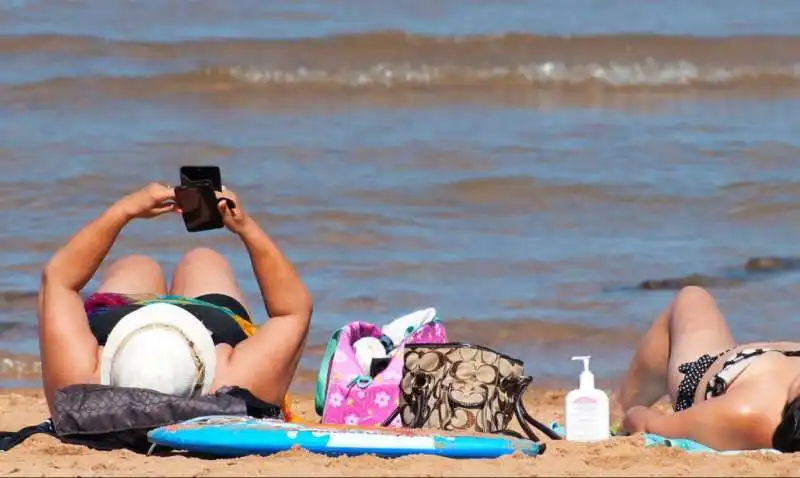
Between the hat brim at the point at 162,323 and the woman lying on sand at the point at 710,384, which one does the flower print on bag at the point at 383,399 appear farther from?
the woman lying on sand at the point at 710,384

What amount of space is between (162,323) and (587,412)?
1524mm

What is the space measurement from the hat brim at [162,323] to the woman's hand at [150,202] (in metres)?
0.38

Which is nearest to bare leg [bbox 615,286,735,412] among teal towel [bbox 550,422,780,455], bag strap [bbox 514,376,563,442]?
teal towel [bbox 550,422,780,455]

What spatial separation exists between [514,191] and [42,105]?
15.6 feet

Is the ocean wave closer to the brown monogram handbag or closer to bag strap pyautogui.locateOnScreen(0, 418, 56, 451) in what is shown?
bag strap pyautogui.locateOnScreen(0, 418, 56, 451)

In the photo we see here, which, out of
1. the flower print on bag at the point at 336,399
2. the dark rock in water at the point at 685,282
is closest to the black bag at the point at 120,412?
the flower print on bag at the point at 336,399

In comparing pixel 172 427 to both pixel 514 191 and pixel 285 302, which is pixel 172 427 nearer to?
pixel 285 302

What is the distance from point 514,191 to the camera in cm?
1031

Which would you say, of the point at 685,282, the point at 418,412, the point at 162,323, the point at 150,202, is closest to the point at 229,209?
the point at 150,202

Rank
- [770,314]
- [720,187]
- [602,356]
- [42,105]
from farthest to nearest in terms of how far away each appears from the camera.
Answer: [42,105]
[720,187]
[770,314]
[602,356]

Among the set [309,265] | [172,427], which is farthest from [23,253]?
[172,427]

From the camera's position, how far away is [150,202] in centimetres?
556

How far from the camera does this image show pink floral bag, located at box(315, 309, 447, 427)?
18.7 ft

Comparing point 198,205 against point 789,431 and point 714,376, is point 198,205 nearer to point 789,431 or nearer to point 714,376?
point 714,376
